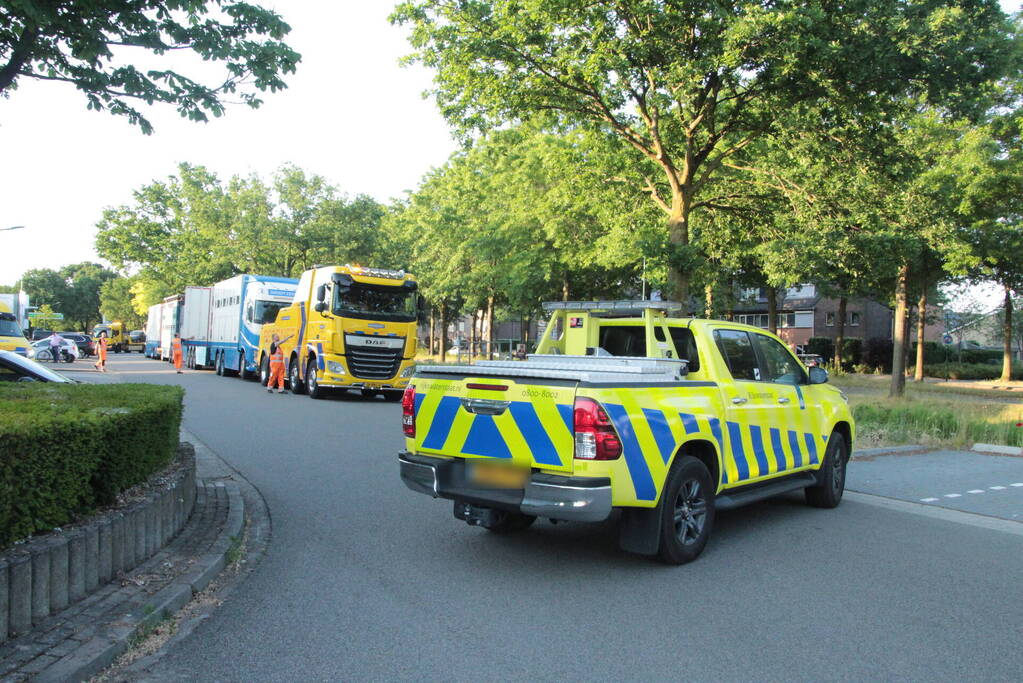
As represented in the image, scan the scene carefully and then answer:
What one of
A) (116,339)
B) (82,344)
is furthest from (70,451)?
(116,339)

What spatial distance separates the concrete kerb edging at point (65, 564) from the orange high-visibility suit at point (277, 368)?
54.4 ft

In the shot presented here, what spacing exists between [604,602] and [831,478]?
3980 millimetres

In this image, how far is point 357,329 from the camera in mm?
18984

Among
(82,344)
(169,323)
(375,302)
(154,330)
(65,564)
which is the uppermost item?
(375,302)

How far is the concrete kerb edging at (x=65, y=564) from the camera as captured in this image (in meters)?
3.84

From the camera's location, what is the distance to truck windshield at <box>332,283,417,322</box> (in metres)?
19.0

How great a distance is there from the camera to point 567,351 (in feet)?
24.7

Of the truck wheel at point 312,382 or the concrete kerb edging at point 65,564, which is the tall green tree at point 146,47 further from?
the truck wheel at point 312,382

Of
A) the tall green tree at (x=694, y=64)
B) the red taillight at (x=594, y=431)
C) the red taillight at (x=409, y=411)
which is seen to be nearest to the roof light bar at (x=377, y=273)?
the tall green tree at (x=694, y=64)

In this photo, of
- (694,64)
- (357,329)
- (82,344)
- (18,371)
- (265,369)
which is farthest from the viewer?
(82,344)

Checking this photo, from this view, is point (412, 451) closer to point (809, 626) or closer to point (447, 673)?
point (447, 673)

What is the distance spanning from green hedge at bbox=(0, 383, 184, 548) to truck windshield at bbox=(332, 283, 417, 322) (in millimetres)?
12534

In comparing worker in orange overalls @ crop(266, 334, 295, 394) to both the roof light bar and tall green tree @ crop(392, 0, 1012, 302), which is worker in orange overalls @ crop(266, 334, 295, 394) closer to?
the roof light bar

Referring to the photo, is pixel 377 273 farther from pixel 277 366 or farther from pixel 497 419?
pixel 497 419
